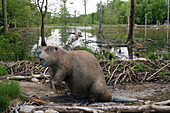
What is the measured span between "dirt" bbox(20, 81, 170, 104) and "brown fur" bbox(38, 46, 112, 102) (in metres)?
0.39

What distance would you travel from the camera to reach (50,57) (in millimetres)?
3152

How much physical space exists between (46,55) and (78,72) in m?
0.68

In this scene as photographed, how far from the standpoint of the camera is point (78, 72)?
134 inches

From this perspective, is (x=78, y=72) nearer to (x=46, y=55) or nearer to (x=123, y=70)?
(x=46, y=55)

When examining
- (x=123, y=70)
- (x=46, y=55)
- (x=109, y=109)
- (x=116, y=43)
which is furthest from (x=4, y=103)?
(x=116, y=43)

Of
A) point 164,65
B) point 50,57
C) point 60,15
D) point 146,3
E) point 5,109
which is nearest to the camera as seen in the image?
point 5,109

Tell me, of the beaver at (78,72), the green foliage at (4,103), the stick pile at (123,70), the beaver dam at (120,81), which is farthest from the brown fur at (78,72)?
the stick pile at (123,70)

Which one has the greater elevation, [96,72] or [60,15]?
[60,15]

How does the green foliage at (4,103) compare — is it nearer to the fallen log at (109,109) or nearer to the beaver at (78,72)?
the fallen log at (109,109)

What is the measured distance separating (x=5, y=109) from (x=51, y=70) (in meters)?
1.04

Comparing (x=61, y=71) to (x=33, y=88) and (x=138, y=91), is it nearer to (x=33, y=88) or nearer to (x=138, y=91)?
(x=33, y=88)

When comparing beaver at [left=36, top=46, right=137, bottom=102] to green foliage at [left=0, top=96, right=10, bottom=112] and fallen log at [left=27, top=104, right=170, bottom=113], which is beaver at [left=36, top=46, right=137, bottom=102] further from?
green foliage at [left=0, top=96, right=10, bottom=112]

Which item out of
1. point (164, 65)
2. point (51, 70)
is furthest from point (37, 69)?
point (164, 65)

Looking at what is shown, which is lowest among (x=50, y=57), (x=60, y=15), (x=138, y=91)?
(x=138, y=91)
